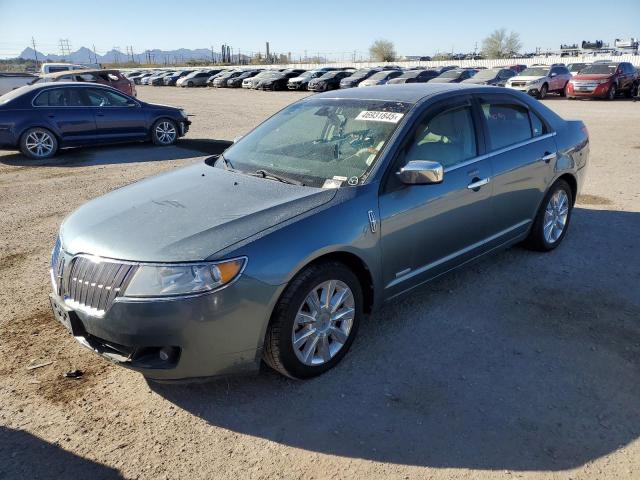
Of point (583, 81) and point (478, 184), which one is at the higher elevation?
point (583, 81)

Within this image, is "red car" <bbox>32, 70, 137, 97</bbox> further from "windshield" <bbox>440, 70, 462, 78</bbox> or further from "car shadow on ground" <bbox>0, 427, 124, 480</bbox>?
"car shadow on ground" <bbox>0, 427, 124, 480</bbox>

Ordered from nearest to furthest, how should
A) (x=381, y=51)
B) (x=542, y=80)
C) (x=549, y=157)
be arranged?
(x=549, y=157) < (x=542, y=80) < (x=381, y=51)

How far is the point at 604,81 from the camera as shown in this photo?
22625 mm

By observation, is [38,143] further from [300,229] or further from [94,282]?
[300,229]

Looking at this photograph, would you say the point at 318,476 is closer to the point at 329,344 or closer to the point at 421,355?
the point at 329,344

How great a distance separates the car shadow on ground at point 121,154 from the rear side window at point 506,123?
7.67m

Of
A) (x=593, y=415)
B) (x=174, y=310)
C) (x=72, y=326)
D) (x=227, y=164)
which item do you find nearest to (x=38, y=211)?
(x=227, y=164)

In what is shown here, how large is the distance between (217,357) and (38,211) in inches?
220

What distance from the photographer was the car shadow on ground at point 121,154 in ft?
35.5

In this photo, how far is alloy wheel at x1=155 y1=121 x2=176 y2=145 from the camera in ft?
41.3

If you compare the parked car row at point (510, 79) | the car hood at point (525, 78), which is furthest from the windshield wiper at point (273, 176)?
the car hood at point (525, 78)

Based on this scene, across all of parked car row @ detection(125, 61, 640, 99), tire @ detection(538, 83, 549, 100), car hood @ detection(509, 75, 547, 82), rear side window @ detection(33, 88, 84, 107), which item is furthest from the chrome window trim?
tire @ detection(538, 83, 549, 100)

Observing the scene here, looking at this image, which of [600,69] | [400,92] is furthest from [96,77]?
[600,69]

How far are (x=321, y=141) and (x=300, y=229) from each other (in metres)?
1.32
